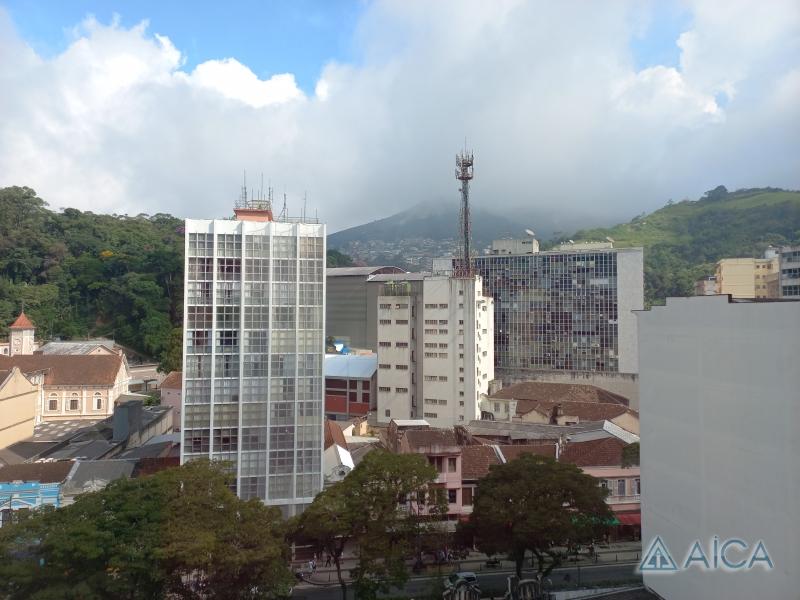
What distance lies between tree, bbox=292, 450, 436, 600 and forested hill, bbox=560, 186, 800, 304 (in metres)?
68.3

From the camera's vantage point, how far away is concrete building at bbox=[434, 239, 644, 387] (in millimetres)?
55438

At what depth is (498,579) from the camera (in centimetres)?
2139

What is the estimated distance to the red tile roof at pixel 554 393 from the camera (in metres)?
42.9

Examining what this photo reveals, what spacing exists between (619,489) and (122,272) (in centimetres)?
6463

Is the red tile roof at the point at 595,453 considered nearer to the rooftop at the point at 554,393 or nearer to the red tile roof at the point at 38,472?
the rooftop at the point at 554,393

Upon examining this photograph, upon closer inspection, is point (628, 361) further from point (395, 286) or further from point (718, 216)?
point (718, 216)

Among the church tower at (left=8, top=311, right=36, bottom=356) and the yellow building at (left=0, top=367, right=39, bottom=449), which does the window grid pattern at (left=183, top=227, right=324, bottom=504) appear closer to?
the yellow building at (left=0, top=367, right=39, bottom=449)

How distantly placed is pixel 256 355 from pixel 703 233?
106 meters

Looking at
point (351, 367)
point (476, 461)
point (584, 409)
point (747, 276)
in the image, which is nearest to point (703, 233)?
point (747, 276)

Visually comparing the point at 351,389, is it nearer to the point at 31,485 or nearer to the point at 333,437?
the point at 333,437

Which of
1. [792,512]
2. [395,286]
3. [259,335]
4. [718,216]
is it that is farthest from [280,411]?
[718,216]

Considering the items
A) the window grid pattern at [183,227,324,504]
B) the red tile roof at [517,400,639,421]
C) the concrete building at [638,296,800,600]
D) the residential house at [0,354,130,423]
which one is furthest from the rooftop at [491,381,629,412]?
the residential house at [0,354,130,423]

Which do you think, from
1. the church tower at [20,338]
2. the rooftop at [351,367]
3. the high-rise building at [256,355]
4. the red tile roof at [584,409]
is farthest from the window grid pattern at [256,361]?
the church tower at [20,338]

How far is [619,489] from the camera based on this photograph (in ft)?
85.5
